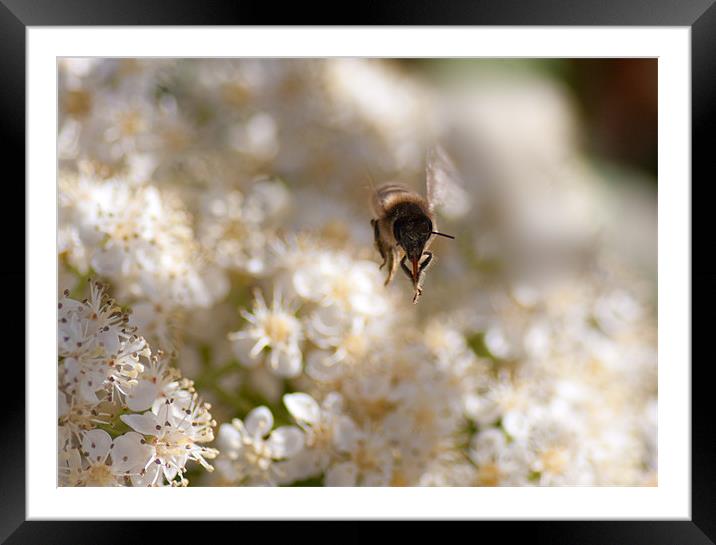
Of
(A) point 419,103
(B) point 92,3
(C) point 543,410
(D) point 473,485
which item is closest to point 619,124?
(A) point 419,103

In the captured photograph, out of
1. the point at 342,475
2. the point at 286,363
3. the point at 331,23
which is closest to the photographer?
the point at 331,23

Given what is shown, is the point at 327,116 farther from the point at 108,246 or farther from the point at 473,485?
the point at 473,485

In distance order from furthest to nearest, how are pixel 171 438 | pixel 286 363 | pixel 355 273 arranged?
1. pixel 355 273
2. pixel 286 363
3. pixel 171 438

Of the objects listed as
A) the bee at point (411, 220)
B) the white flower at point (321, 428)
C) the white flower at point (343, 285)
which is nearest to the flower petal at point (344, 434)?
the white flower at point (321, 428)

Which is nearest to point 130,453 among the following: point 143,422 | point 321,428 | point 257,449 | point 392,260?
point 143,422

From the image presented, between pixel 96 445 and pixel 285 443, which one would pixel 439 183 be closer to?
pixel 285 443

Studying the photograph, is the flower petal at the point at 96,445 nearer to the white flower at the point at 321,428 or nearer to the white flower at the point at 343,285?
the white flower at the point at 321,428

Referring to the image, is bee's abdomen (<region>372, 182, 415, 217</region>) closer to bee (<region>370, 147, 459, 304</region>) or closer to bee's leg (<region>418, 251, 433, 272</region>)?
bee (<region>370, 147, 459, 304</region>)
